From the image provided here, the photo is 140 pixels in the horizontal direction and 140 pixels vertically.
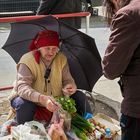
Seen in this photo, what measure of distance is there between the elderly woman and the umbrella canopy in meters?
0.15

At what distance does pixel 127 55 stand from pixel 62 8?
11.2ft

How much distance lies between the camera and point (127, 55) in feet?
7.92

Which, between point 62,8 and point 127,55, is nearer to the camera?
point 127,55

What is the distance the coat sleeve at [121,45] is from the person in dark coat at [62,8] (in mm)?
2889

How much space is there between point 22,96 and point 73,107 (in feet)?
1.49

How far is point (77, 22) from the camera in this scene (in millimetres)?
5703

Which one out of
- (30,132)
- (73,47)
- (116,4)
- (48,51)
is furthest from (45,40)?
(116,4)

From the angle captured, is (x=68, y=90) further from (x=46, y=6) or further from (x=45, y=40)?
(x=46, y=6)

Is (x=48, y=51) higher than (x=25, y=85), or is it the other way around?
(x=48, y=51)

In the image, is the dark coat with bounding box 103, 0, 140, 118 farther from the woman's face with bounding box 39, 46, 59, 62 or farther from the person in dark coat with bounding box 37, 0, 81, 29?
the person in dark coat with bounding box 37, 0, 81, 29

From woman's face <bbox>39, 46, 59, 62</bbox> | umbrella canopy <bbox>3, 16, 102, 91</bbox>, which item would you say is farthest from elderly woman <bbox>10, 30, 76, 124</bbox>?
umbrella canopy <bbox>3, 16, 102, 91</bbox>

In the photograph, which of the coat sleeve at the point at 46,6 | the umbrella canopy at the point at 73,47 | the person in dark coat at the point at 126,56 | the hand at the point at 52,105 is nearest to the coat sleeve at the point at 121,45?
the person in dark coat at the point at 126,56

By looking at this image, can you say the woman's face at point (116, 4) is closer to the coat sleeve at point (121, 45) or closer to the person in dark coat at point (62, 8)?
the coat sleeve at point (121, 45)

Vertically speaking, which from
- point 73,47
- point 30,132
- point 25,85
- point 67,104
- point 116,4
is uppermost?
point 116,4
